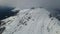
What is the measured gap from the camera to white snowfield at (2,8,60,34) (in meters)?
25.3

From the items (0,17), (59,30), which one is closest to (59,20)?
(59,30)

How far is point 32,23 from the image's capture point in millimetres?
27672

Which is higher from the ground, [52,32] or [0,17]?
[0,17]

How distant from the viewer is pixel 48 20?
92.5ft

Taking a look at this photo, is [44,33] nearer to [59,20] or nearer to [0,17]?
[59,20]

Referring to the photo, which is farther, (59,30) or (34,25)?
(34,25)

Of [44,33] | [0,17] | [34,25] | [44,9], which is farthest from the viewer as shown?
[44,9]

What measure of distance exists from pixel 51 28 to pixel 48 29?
0.47 meters

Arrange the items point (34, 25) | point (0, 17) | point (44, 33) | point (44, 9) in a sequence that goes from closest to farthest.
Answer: point (44, 33), point (34, 25), point (0, 17), point (44, 9)

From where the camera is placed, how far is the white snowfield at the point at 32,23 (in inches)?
996

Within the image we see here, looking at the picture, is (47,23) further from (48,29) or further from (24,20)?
(24,20)

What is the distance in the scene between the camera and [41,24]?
27.2 m

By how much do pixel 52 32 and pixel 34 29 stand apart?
2.73 m

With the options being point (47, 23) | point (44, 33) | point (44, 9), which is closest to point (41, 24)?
point (47, 23)
